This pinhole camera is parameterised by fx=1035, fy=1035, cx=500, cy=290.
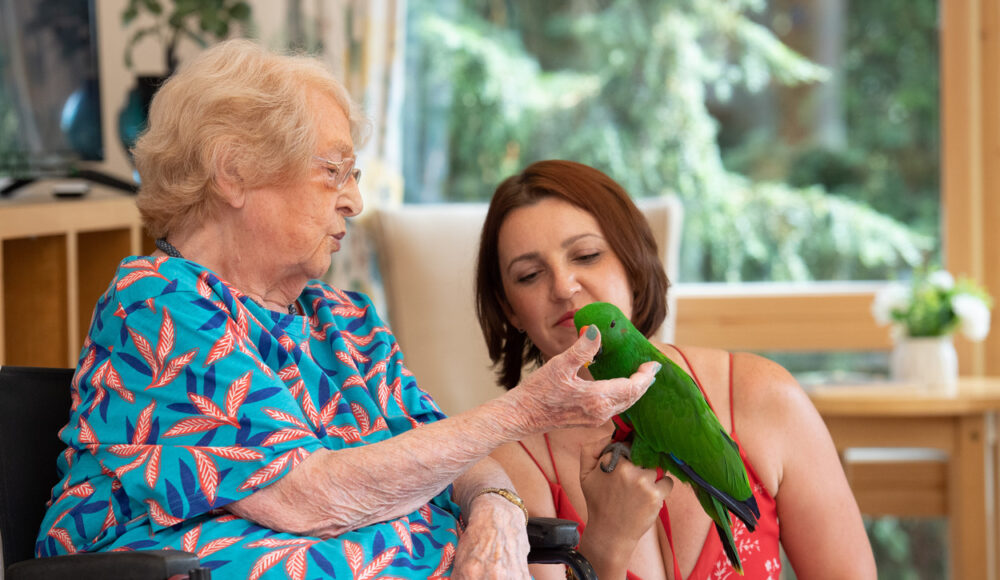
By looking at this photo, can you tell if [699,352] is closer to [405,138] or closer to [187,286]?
[187,286]

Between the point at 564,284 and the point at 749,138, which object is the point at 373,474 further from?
the point at 749,138

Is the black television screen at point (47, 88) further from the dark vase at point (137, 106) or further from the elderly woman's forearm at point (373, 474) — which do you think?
the elderly woman's forearm at point (373, 474)

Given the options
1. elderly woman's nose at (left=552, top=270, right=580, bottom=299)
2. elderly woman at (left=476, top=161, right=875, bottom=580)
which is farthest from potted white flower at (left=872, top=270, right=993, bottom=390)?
elderly woman's nose at (left=552, top=270, right=580, bottom=299)

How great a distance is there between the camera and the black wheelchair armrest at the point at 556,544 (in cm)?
154

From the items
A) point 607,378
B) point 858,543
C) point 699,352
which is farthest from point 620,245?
point 858,543

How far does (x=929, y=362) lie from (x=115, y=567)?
272cm

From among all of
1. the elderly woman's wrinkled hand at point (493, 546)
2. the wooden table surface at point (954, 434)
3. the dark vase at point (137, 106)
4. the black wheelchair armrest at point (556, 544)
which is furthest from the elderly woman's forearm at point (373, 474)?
the wooden table surface at point (954, 434)

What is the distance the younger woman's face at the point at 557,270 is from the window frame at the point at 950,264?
6.28 ft

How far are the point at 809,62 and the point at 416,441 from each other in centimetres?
283

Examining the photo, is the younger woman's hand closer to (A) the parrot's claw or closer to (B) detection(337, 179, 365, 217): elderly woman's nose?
(A) the parrot's claw

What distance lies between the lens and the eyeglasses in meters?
1.51

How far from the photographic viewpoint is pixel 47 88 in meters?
2.33

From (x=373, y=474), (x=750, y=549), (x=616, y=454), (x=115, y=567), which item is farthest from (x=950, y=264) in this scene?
(x=115, y=567)

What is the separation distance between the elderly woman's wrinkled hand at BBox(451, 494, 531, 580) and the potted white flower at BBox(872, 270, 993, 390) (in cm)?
216
